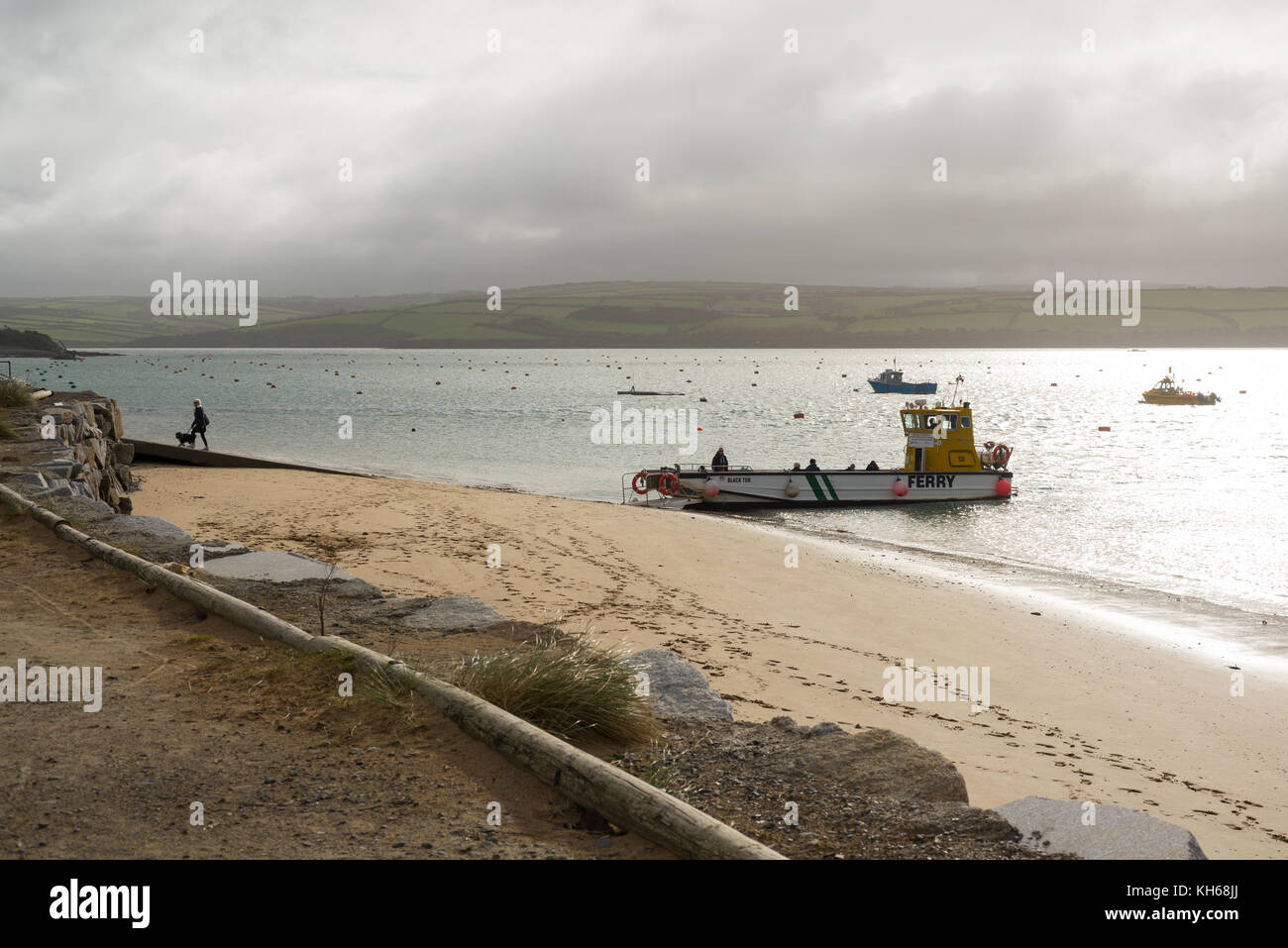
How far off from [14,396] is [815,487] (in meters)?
22.6

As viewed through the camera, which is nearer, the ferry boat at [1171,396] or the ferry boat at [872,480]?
the ferry boat at [872,480]

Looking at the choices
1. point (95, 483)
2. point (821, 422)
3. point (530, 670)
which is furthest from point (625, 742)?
point (821, 422)

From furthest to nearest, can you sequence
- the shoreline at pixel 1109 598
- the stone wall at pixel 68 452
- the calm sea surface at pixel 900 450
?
1. the calm sea surface at pixel 900 450
2. the shoreline at pixel 1109 598
3. the stone wall at pixel 68 452

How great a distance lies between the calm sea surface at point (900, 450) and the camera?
2439 cm

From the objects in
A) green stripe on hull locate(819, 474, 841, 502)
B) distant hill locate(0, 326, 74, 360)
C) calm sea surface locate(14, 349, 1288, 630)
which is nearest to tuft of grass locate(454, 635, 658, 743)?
calm sea surface locate(14, 349, 1288, 630)

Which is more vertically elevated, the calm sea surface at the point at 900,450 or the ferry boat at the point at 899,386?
the ferry boat at the point at 899,386

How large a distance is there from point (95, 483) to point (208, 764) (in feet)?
50.6

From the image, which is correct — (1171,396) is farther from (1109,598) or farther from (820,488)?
(1109,598)

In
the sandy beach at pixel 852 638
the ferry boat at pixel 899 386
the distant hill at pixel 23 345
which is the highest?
the distant hill at pixel 23 345

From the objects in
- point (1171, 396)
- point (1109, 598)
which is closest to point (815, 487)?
point (1109, 598)

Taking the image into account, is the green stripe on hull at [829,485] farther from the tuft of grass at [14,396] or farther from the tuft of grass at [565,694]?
the tuft of grass at [565,694]

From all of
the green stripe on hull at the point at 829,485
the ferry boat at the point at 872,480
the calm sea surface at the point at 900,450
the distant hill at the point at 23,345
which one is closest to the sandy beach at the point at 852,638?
the calm sea surface at the point at 900,450

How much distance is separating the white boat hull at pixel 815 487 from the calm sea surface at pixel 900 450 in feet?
1.95

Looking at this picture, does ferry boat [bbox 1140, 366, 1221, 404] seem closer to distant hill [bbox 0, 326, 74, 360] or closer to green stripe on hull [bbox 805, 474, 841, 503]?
green stripe on hull [bbox 805, 474, 841, 503]
